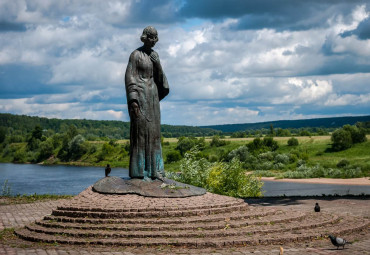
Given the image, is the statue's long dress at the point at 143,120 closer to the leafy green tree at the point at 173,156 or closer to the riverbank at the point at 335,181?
the riverbank at the point at 335,181

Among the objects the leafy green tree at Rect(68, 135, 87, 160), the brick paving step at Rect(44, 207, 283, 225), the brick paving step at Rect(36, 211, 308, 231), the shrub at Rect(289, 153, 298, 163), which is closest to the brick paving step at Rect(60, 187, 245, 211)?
the brick paving step at Rect(44, 207, 283, 225)

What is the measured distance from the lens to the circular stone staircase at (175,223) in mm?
10133

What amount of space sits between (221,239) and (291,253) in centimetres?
147

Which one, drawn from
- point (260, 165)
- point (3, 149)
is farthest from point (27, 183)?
point (3, 149)

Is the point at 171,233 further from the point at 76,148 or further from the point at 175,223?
the point at 76,148

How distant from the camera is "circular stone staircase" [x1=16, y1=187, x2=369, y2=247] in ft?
33.2

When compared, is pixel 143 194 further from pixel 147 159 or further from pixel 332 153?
pixel 332 153

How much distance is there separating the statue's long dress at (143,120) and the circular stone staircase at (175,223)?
1280 millimetres

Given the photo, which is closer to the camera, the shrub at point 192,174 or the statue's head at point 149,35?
the statue's head at point 149,35

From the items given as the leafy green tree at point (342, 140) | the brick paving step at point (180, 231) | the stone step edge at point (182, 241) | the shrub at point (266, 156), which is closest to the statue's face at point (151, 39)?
the brick paving step at point (180, 231)

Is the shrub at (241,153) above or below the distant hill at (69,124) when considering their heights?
below

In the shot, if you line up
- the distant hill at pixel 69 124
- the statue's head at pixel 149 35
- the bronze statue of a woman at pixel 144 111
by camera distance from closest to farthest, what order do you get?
the bronze statue of a woman at pixel 144 111
the statue's head at pixel 149 35
the distant hill at pixel 69 124

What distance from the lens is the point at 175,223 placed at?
10859mm

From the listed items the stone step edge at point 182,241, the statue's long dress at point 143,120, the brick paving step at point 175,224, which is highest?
the statue's long dress at point 143,120
